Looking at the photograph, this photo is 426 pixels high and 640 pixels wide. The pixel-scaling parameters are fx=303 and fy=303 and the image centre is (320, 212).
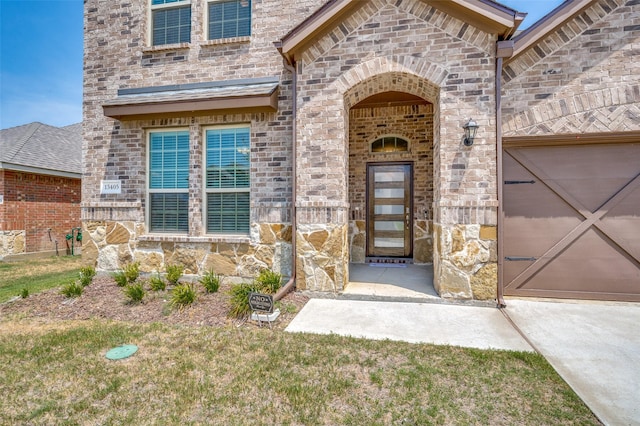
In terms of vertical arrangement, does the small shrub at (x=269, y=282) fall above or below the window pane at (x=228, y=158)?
below

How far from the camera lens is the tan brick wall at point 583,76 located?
4332 millimetres

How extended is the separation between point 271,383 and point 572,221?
493cm

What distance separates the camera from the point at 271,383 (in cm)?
258

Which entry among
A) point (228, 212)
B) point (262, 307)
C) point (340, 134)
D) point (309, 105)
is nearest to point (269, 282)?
point (262, 307)

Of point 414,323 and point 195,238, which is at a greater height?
point 195,238

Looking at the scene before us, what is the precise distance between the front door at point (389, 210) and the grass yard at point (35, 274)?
6.56 meters

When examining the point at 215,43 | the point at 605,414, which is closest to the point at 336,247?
the point at 605,414

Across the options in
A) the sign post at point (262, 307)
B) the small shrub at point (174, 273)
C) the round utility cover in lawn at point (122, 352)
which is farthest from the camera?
the small shrub at point (174, 273)

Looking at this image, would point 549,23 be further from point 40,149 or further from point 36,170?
point 40,149

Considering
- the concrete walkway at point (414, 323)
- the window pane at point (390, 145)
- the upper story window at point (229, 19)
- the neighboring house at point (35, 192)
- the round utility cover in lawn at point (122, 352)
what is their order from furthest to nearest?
the neighboring house at point (35, 192) < the window pane at point (390, 145) < the upper story window at point (229, 19) < the concrete walkway at point (414, 323) < the round utility cover in lawn at point (122, 352)

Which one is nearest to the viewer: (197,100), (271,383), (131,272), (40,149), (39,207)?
(271,383)

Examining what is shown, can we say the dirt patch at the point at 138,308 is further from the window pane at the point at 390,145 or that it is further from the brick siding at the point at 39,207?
the brick siding at the point at 39,207

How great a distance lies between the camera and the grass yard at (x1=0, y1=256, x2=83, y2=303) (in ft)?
18.7

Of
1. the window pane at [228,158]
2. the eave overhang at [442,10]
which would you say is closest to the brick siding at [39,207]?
the window pane at [228,158]
